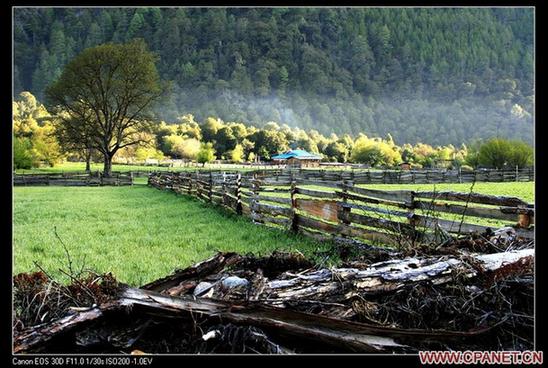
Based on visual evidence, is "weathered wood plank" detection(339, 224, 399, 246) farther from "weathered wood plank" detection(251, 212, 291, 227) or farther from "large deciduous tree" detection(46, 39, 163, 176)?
"large deciduous tree" detection(46, 39, 163, 176)

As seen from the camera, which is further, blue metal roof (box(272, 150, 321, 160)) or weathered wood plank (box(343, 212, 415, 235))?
blue metal roof (box(272, 150, 321, 160))

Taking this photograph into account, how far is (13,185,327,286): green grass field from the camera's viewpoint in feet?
17.1

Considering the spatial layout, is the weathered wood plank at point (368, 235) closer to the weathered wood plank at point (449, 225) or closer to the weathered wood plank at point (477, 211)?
the weathered wood plank at point (449, 225)

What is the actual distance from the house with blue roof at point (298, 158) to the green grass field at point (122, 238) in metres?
1.36

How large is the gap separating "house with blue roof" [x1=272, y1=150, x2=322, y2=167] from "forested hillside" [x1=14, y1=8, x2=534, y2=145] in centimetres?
92

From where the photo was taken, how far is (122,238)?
682 cm

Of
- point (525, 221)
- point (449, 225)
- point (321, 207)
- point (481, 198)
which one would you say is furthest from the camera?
point (321, 207)

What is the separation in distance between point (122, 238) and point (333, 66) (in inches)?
159

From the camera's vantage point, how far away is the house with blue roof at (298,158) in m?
8.22

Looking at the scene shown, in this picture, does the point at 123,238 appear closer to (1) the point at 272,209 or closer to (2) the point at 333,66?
(1) the point at 272,209

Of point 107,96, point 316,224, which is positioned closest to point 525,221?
point 316,224

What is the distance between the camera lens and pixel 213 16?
4977 millimetres

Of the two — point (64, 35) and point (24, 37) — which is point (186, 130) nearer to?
point (64, 35)

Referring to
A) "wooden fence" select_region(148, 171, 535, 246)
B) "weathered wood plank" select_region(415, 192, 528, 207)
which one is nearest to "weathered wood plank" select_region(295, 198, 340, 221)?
"wooden fence" select_region(148, 171, 535, 246)
